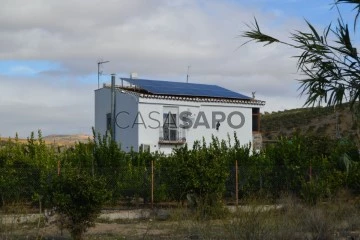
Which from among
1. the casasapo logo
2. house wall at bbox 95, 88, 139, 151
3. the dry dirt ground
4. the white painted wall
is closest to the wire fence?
the dry dirt ground

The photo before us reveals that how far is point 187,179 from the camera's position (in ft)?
69.2

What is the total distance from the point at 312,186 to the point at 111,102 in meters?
24.3

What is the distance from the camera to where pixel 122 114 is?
4531cm

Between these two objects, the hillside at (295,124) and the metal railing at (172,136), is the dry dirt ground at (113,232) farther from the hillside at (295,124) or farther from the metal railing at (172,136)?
the hillside at (295,124)

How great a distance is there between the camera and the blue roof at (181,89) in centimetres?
4522

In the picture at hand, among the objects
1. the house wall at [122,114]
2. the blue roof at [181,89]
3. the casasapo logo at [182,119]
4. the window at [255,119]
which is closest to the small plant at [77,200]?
the house wall at [122,114]

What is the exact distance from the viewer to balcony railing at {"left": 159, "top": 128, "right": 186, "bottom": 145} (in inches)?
1746

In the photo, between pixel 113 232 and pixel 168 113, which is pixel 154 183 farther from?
pixel 168 113

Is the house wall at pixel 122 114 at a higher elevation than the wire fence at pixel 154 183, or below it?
higher

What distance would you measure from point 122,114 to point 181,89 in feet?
15.9

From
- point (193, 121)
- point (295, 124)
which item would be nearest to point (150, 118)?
point (193, 121)

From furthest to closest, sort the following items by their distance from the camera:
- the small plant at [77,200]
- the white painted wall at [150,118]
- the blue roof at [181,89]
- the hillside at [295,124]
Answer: the hillside at [295,124], the blue roof at [181,89], the white painted wall at [150,118], the small plant at [77,200]

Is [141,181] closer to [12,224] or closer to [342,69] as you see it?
[12,224]

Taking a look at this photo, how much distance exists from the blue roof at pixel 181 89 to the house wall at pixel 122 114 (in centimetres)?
156
